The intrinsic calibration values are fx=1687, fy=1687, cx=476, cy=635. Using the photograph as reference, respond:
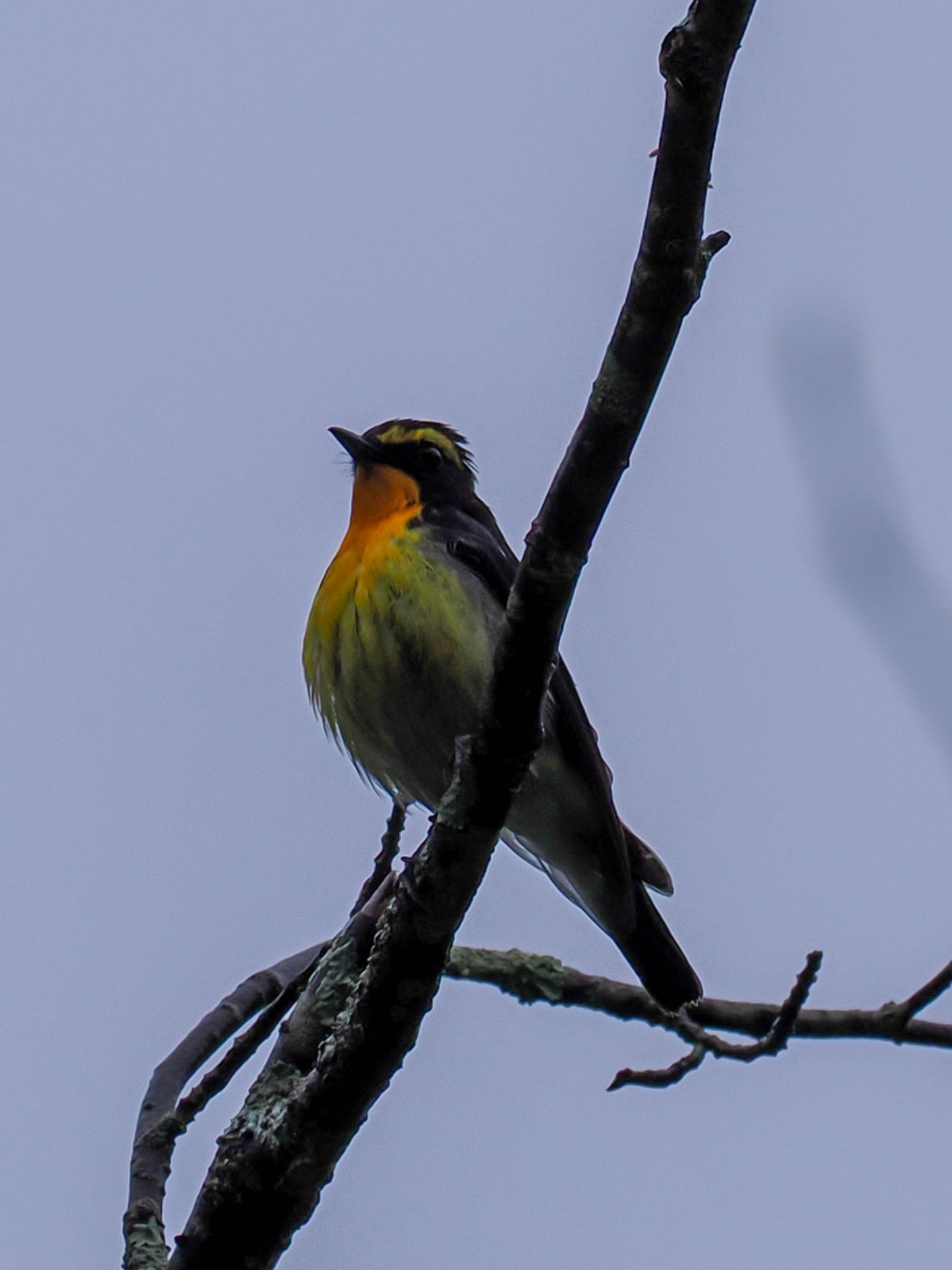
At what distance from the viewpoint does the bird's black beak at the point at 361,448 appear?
6.56m

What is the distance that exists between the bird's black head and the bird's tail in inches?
66.4

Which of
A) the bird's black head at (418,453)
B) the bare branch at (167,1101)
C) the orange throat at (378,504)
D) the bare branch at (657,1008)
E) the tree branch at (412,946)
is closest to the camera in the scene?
the tree branch at (412,946)

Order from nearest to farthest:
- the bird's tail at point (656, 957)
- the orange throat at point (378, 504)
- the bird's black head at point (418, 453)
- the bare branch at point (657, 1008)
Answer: the bare branch at point (657, 1008) → the bird's tail at point (656, 957) → the orange throat at point (378, 504) → the bird's black head at point (418, 453)

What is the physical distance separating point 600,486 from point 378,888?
150 centimetres

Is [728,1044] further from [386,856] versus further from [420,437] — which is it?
[420,437]

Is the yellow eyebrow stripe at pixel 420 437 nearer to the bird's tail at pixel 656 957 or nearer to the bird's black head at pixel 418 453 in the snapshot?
the bird's black head at pixel 418 453

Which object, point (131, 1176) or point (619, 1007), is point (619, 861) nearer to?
point (619, 1007)

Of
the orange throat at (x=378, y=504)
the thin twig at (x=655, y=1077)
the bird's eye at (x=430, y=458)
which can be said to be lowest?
the thin twig at (x=655, y=1077)

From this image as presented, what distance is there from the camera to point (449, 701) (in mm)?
5375

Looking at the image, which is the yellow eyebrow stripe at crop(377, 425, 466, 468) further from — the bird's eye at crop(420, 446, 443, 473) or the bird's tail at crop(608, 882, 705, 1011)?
the bird's tail at crop(608, 882, 705, 1011)

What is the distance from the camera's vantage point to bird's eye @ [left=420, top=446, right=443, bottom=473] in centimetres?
656

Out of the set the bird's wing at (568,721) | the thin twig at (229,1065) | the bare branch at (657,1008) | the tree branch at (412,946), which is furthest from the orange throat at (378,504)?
the tree branch at (412,946)

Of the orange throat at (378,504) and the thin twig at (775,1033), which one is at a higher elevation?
the orange throat at (378,504)

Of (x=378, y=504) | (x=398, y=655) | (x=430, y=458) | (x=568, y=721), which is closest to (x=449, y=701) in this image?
(x=398, y=655)
